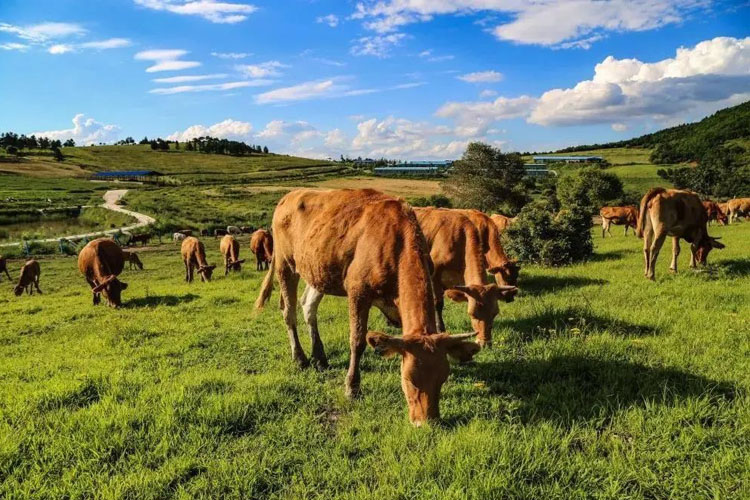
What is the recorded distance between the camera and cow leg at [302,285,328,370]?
6815mm

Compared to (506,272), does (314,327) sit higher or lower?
lower

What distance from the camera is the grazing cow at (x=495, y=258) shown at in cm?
978

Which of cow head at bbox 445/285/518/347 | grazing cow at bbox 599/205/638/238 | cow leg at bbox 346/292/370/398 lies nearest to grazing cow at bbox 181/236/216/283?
cow head at bbox 445/285/518/347

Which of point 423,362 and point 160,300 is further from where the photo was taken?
point 160,300

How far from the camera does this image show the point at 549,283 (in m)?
12.4

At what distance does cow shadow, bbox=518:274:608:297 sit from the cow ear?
752 cm

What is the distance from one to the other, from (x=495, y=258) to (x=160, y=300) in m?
10.5

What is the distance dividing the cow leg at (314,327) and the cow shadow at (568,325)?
10.5 feet

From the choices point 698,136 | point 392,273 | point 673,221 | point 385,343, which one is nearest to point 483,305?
point 392,273

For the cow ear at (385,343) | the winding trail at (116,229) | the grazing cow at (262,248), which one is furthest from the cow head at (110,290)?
the winding trail at (116,229)

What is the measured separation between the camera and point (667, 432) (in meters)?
4.25

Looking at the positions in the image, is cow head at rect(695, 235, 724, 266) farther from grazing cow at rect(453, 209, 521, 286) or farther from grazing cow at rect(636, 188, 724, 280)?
grazing cow at rect(453, 209, 521, 286)

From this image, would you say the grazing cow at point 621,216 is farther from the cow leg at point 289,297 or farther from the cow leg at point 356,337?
the cow leg at point 356,337

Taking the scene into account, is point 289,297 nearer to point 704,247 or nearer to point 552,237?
point 552,237
